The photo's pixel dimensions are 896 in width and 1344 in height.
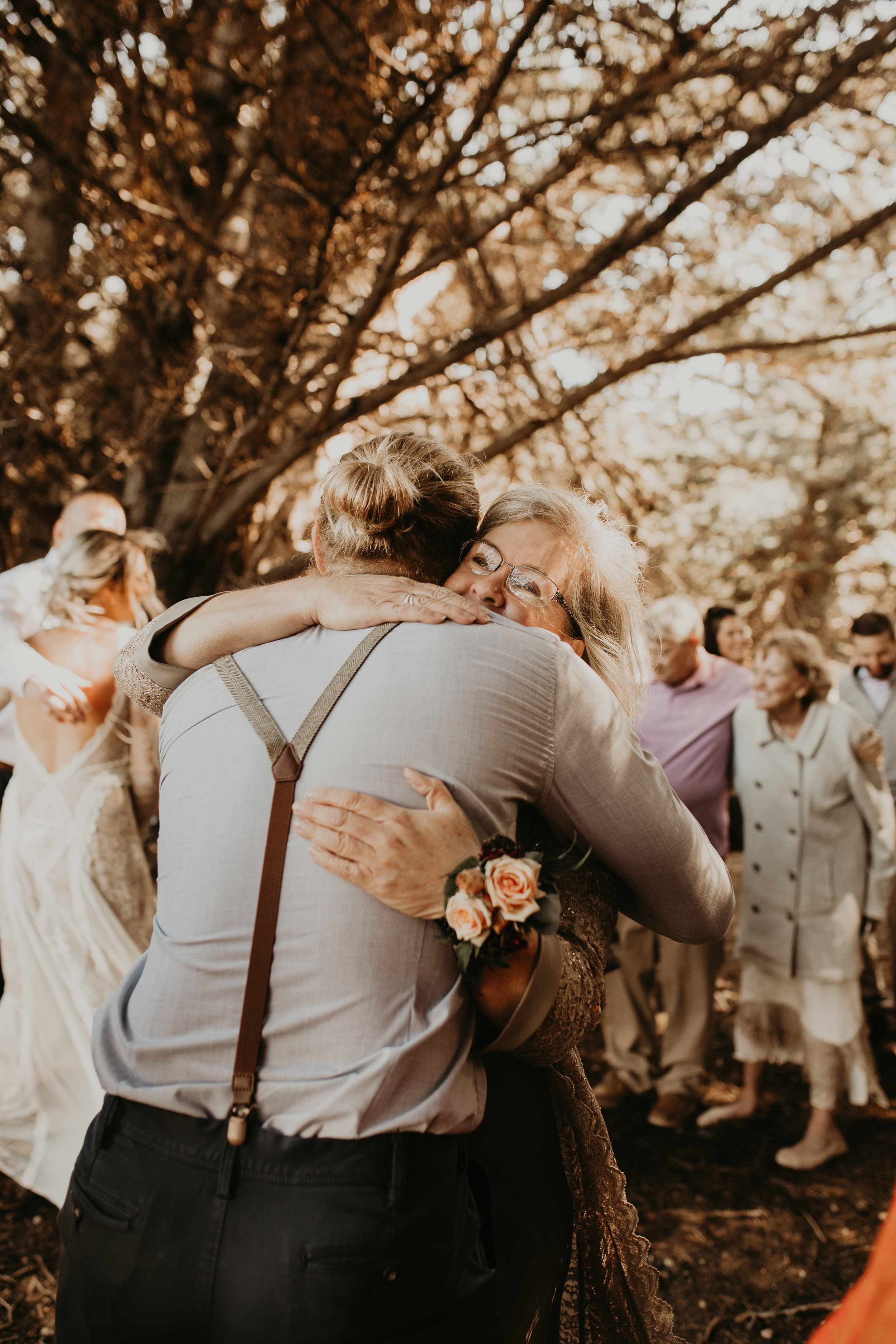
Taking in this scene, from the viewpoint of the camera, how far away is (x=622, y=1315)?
1.84m

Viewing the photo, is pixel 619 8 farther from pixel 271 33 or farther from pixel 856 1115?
pixel 856 1115

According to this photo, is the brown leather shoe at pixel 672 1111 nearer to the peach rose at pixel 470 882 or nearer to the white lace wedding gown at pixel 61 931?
the white lace wedding gown at pixel 61 931

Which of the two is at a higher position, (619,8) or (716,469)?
(619,8)

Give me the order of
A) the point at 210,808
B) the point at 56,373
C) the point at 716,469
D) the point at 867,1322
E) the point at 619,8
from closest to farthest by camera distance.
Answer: the point at 867,1322
the point at 210,808
the point at 619,8
the point at 56,373
the point at 716,469

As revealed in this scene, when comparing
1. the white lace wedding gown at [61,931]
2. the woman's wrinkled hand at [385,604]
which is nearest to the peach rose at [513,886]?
the woman's wrinkled hand at [385,604]

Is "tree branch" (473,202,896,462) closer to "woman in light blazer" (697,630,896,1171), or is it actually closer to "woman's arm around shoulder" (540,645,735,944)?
"woman in light blazer" (697,630,896,1171)

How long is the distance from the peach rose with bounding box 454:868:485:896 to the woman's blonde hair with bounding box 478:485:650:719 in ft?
2.57

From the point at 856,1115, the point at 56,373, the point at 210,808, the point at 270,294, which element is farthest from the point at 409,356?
the point at 856,1115

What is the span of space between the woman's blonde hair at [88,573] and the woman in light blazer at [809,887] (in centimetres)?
295

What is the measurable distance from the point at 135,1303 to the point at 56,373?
5.70 m

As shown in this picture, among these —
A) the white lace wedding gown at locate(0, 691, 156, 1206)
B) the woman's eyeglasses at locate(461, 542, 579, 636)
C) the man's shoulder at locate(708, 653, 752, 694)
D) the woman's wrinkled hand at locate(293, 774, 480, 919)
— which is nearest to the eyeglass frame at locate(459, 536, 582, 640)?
the woman's eyeglasses at locate(461, 542, 579, 636)

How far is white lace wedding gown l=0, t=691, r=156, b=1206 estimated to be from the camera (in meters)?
3.49

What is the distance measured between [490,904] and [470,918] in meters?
0.04

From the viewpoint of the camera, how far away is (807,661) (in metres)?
4.48
